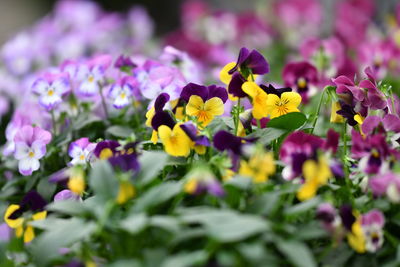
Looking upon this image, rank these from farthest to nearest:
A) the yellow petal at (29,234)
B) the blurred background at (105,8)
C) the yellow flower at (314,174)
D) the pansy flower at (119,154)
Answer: the blurred background at (105,8)
the yellow petal at (29,234)
the pansy flower at (119,154)
the yellow flower at (314,174)

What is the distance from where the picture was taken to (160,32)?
728cm

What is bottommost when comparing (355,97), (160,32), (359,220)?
(160,32)

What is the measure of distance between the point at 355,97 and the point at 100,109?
89 cm

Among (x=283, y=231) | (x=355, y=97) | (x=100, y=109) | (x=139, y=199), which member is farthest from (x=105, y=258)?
(x=100, y=109)

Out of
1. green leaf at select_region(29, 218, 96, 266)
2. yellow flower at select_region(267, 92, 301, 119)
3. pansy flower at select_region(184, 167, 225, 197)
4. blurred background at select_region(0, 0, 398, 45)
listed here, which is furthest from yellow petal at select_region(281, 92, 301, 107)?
blurred background at select_region(0, 0, 398, 45)

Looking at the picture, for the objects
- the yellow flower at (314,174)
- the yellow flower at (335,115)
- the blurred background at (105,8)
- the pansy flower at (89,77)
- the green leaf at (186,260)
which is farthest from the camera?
the blurred background at (105,8)

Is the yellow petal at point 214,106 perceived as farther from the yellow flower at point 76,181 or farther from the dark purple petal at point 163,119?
the yellow flower at point 76,181

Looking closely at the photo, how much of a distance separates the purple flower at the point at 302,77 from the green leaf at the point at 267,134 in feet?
1.82

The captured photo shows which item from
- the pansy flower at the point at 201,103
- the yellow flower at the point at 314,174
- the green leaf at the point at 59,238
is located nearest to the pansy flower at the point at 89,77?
the pansy flower at the point at 201,103

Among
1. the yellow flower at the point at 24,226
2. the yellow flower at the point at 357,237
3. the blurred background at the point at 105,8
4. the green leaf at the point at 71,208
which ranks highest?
the green leaf at the point at 71,208

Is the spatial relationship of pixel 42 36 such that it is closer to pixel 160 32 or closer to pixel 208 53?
pixel 208 53

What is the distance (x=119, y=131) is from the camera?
1.93 meters

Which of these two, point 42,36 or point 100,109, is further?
point 42,36

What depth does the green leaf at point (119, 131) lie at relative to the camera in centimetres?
190
